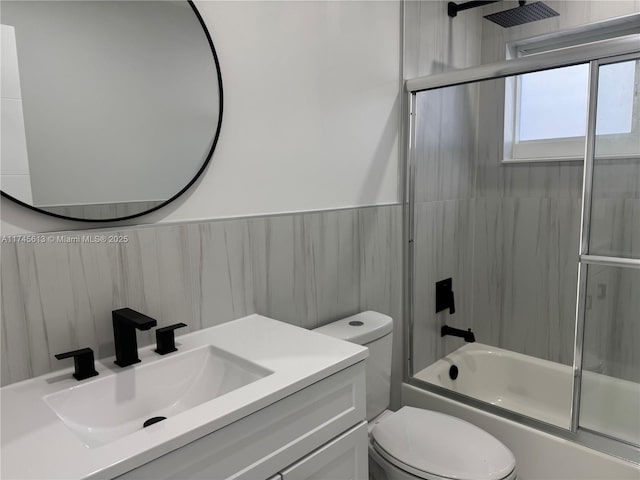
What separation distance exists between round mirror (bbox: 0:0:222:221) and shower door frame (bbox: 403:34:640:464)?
1.05 m

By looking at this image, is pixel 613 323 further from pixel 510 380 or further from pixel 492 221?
pixel 492 221

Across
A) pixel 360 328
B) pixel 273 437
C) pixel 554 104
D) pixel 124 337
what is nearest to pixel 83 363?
pixel 124 337

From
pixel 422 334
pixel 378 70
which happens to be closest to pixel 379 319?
pixel 422 334

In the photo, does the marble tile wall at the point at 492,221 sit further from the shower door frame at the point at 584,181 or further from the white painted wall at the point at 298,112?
the white painted wall at the point at 298,112

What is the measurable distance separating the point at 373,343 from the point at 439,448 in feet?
1.35

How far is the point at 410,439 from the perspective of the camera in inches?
61.5

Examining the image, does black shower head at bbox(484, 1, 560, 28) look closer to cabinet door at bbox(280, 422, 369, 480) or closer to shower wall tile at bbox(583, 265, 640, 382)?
shower wall tile at bbox(583, 265, 640, 382)

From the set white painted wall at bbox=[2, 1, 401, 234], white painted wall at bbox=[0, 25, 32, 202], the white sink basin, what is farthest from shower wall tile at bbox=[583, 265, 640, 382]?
white painted wall at bbox=[0, 25, 32, 202]

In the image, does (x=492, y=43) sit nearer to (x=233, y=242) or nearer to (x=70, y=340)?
(x=233, y=242)

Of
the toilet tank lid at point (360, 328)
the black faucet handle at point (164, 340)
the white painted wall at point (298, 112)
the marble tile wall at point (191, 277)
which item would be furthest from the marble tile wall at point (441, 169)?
the black faucet handle at point (164, 340)

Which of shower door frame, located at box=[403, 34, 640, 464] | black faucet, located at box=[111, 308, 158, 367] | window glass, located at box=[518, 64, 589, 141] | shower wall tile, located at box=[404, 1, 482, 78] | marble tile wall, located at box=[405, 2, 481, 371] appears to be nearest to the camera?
black faucet, located at box=[111, 308, 158, 367]

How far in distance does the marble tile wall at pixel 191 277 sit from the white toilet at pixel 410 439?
177 millimetres

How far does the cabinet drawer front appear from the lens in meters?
0.80

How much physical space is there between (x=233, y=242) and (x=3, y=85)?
69 cm
